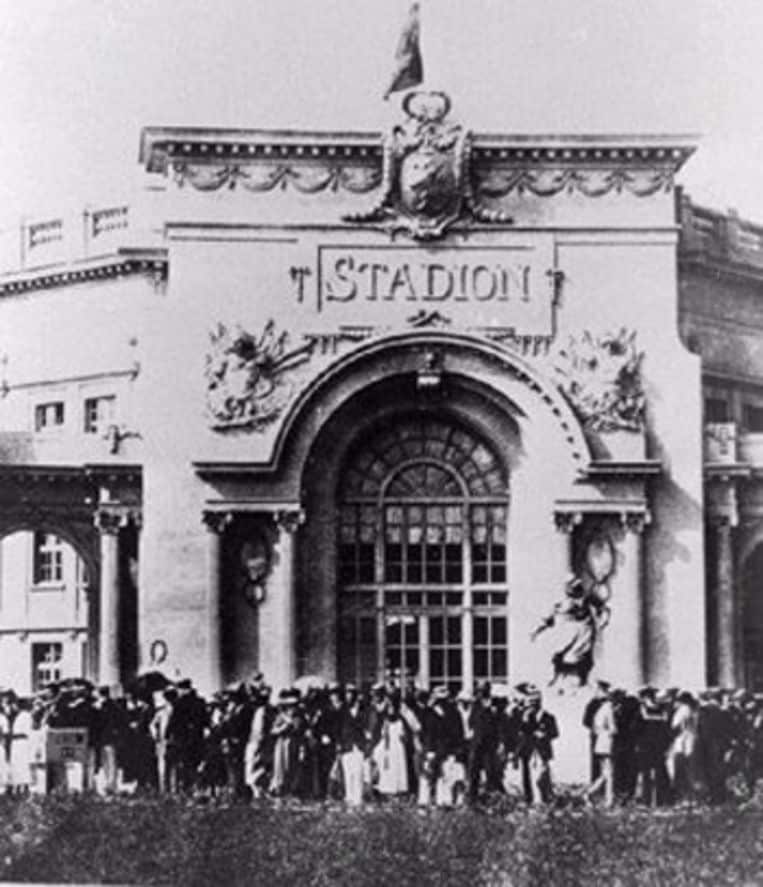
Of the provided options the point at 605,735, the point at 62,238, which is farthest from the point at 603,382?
the point at 62,238

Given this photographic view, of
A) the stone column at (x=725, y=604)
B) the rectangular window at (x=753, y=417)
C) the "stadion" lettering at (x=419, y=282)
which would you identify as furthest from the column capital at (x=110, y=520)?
the rectangular window at (x=753, y=417)

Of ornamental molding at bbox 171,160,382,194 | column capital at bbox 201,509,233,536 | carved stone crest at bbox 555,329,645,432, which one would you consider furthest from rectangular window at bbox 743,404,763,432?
column capital at bbox 201,509,233,536

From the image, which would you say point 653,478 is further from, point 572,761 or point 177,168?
point 177,168

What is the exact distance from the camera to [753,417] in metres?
35.8

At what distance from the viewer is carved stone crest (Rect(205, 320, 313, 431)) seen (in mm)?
29250

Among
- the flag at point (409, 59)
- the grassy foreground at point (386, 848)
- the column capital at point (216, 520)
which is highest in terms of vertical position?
the flag at point (409, 59)

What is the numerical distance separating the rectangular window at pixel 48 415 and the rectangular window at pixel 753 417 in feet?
45.2

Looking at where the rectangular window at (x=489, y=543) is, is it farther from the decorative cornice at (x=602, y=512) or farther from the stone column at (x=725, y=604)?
the stone column at (x=725, y=604)

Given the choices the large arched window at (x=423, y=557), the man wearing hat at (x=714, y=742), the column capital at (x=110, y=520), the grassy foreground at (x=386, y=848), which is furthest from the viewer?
the large arched window at (x=423, y=557)

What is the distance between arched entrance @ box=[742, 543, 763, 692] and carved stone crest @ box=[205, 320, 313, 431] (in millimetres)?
8956

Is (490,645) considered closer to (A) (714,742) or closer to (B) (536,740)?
(B) (536,740)

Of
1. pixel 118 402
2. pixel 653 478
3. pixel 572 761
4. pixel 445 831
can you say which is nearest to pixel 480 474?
pixel 653 478

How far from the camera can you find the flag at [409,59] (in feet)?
91.7

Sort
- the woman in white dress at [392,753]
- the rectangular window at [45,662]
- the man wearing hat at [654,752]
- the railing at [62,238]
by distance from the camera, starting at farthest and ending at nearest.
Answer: the rectangular window at [45,662], the railing at [62,238], the woman in white dress at [392,753], the man wearing hat at [654,752]
